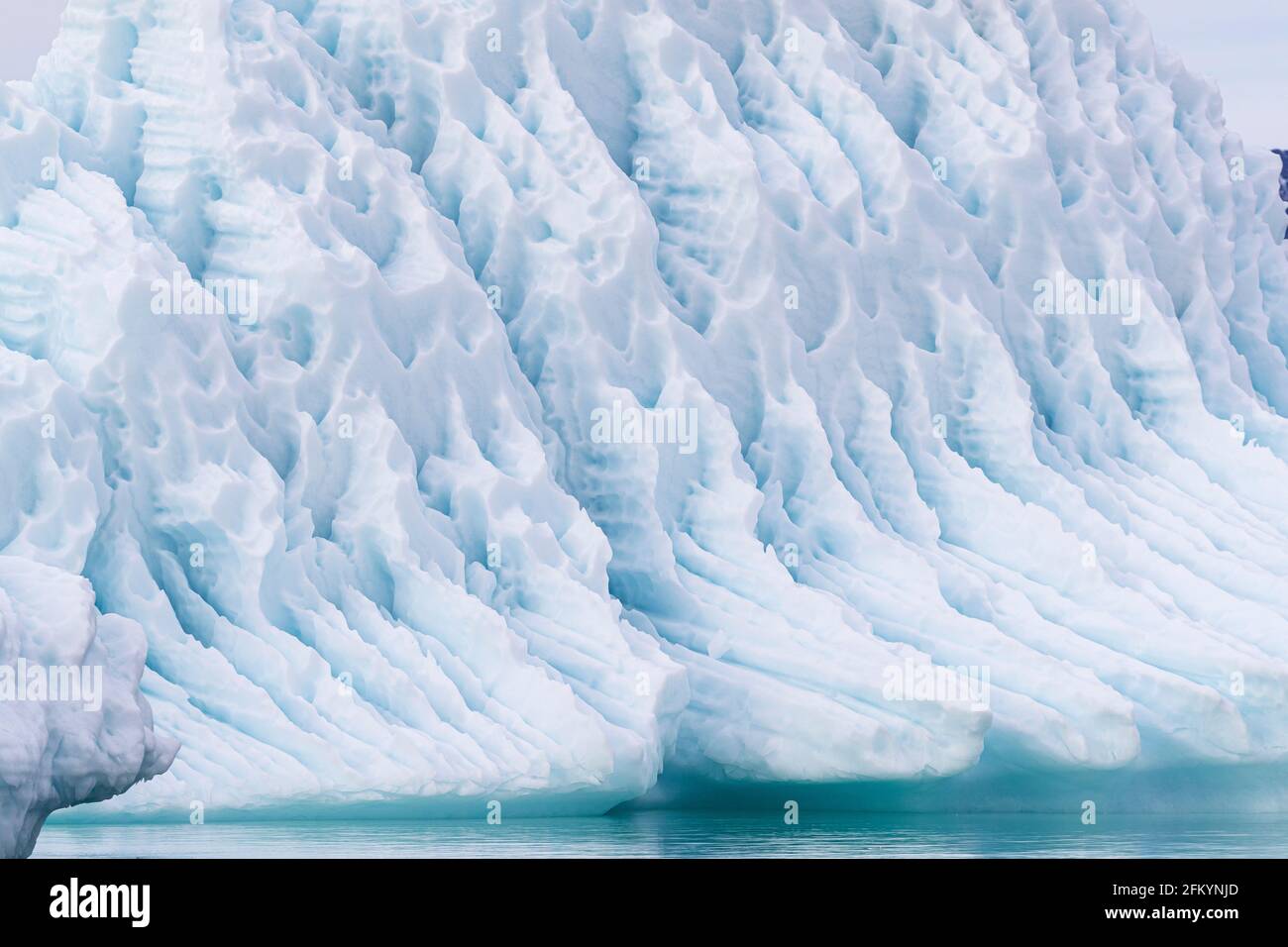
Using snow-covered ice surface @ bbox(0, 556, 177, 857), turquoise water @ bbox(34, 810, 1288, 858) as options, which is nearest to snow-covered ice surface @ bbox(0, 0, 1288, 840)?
turquoise water @ bbox(34, 810, 1288, 858)

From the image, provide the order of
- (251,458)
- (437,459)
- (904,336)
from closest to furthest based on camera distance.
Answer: (251,458), (437,459), (904,336)

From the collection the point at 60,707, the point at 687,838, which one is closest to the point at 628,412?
the point at 687,838

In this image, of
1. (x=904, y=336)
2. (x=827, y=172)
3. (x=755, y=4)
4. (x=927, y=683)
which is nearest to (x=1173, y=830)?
(x=927, y=683)

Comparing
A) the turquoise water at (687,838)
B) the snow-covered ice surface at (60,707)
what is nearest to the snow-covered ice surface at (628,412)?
the turquoise water at (687,838)

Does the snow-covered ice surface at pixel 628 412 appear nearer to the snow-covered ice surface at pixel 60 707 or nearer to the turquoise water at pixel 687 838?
the turquoise water at pixel 687 838

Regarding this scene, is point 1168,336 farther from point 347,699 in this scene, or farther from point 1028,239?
point 347,699
